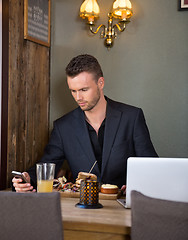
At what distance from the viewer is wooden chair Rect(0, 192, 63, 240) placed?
3.89 feet

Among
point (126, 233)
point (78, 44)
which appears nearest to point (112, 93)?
point (78, 44)

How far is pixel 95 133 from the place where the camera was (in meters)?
2.62

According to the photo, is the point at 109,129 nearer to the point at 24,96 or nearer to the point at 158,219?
the point at 24,96

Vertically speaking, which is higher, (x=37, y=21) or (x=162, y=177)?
(x=37, y=21)

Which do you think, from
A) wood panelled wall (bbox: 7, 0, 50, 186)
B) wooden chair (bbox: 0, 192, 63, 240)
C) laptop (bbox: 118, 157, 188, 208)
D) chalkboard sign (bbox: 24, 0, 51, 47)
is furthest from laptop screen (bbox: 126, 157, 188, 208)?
chalkboard sign (bbox: 24, 0, 51, 47)

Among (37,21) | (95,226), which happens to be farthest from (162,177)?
(37,21)

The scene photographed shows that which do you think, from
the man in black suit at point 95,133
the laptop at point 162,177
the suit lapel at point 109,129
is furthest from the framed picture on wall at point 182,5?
the laptop at point 162,177

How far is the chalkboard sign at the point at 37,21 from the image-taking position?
109 inches

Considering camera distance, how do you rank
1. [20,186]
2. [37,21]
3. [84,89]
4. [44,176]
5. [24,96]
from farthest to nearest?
[37,21]
[24,96]
[84,89]
[20,186]
[44,176]

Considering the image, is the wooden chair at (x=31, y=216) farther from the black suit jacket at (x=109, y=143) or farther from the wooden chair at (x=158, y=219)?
the black suit jacket at (x=109, y=143)

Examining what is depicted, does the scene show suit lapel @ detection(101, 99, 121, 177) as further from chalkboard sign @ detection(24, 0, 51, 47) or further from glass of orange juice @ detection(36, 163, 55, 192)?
chalkboard sign @ detection(24, 0, 51, 47)

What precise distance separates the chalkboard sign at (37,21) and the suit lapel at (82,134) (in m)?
0.74

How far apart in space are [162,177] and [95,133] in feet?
3.60

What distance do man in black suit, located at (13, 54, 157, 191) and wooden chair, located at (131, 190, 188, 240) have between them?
124 cm
